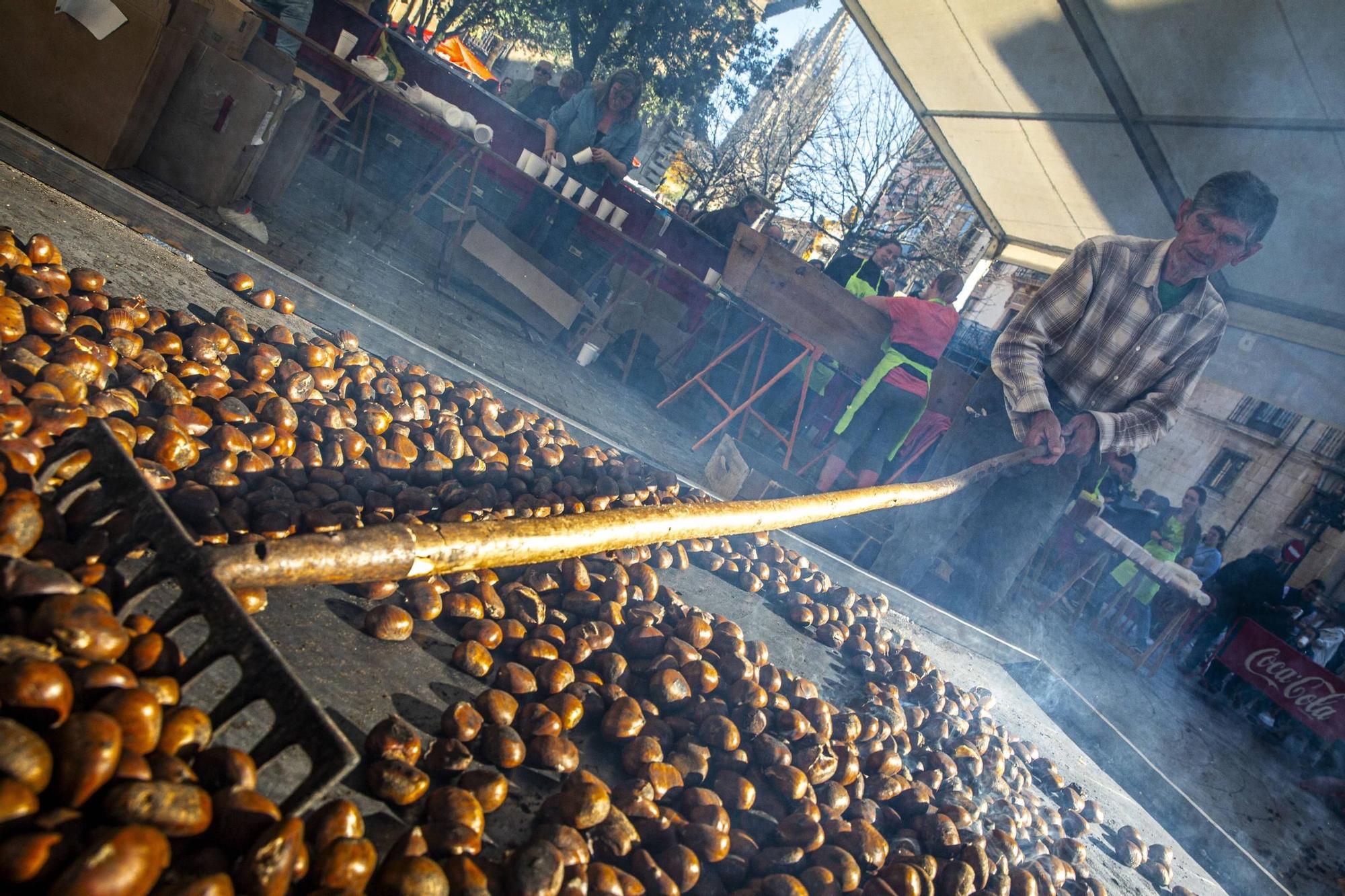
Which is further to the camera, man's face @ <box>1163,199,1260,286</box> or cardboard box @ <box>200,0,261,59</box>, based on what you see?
cardboard box @ <box>200,0,261,59</box>

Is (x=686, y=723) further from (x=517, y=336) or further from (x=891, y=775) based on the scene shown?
(x=517, y=336)

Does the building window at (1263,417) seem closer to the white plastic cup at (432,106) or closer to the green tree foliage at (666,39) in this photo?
the green tree foliage at (666,39)

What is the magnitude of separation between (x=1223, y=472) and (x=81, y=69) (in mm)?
26260

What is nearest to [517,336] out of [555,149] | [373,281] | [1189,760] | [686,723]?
[373,281]

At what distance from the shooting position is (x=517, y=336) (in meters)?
6.06

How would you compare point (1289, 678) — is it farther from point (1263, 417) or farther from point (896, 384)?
point (1263, 417)

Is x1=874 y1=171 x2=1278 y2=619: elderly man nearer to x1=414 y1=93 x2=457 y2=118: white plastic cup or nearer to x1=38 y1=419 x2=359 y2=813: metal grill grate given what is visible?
x1=38 y1=419 x2=359 y2=813: metal grill grate

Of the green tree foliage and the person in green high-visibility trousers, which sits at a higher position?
the green tree foliage

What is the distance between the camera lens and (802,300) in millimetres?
5801

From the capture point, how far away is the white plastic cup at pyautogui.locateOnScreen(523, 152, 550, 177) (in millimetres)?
6547

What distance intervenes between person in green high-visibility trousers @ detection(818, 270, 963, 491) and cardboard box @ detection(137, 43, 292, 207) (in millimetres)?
4639

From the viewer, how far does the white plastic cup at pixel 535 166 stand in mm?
6547

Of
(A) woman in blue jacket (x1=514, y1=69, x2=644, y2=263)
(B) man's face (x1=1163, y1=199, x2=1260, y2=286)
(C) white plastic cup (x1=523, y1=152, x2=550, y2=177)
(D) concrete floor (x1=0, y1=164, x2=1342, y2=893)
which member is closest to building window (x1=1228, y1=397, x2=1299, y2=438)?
(D) concrete floor (x1=0, y1=164, x2=1342, y2=893)

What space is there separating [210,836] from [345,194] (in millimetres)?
7481
